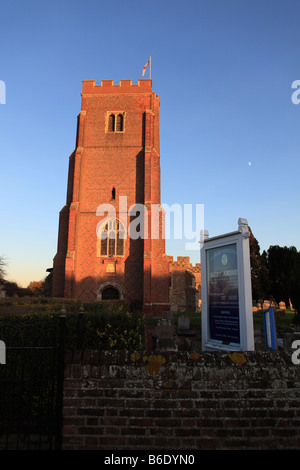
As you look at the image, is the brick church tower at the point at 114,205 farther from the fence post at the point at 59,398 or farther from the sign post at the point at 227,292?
the fence post at the point at 59,398

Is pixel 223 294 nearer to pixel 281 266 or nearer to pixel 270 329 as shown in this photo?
pixel 270 329

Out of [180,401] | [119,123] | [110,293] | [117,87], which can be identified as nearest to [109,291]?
[110,293]

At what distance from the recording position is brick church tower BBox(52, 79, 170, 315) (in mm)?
23453

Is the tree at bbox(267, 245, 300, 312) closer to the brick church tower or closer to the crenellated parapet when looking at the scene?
the brick church tower

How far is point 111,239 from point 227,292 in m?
19.3

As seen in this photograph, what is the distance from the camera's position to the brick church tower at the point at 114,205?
23.5 metres

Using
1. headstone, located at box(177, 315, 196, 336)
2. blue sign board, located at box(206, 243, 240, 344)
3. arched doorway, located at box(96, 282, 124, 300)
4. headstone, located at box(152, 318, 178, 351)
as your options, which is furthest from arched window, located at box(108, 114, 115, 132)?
blue sign board, located at box(206, 243, 240, 344)

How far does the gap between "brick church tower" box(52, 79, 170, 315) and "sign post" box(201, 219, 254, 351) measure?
16.1m

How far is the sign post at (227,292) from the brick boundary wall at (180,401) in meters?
2.08

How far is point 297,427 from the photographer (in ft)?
10.3

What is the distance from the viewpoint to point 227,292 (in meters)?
5.93
